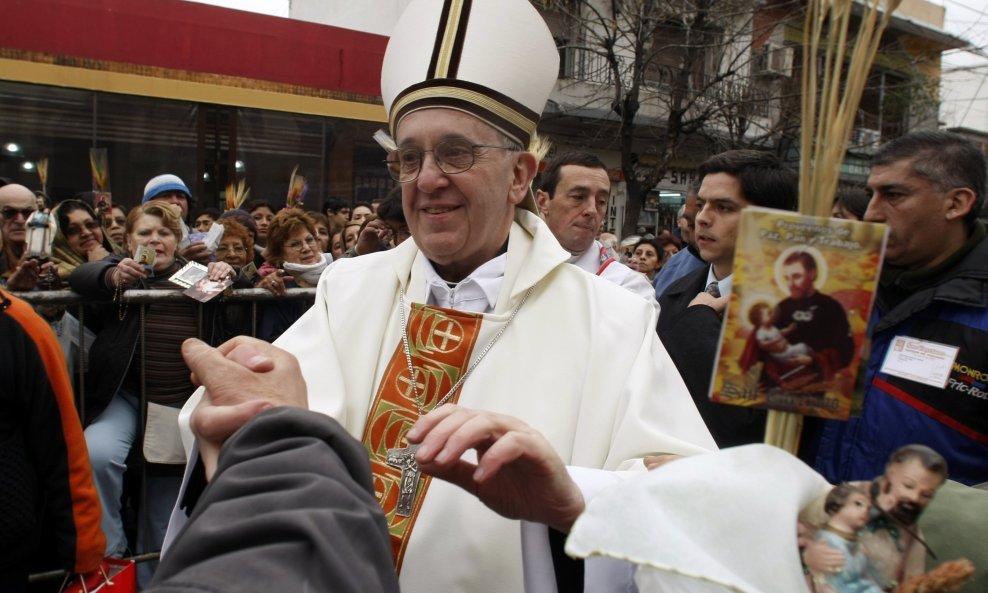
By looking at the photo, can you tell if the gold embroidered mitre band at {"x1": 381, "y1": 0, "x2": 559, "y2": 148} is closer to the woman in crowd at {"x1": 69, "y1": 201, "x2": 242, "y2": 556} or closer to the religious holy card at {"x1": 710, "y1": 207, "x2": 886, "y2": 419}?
the religious holy card at {"x1": 710, "y1": 207, "x2": 886, "y2": 419}

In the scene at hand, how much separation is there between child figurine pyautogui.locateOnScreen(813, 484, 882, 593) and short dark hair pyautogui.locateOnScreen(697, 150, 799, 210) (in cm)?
257

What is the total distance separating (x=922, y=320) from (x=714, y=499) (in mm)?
2064

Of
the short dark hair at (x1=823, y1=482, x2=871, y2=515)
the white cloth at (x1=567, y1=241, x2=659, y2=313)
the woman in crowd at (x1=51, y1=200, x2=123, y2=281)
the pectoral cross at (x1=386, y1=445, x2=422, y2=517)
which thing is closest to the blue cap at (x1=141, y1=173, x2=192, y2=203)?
the woman in crowd at (x1=51, y1=200, x2=123, y2=281)

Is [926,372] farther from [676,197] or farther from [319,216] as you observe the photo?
[676,197]

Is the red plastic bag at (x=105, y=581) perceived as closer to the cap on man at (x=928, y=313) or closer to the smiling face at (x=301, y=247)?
the smiling face at (x=301, y=247)

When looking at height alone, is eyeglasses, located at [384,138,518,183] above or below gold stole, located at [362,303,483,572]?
above

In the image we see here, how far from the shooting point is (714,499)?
85cm

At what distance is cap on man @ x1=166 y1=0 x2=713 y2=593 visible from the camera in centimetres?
175

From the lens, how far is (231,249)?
5250 millimetres

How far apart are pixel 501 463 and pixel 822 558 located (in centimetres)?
47

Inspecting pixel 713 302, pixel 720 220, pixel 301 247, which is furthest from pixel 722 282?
pixel 301 247

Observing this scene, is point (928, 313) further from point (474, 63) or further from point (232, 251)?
point (232, 251)

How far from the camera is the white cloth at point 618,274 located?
3.67 meters

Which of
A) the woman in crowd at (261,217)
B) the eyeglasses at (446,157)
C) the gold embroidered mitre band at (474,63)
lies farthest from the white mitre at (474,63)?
the woman in crowd at (261,217)
